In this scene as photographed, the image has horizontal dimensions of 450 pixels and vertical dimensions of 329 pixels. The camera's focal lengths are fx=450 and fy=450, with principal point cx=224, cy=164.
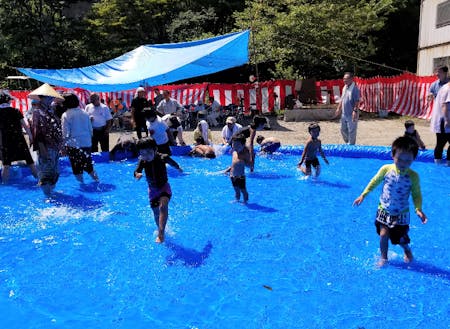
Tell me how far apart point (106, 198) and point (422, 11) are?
53.7 ft

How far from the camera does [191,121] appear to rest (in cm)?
1689

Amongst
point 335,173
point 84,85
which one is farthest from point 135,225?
point 84,85

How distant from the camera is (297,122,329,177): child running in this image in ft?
25.8

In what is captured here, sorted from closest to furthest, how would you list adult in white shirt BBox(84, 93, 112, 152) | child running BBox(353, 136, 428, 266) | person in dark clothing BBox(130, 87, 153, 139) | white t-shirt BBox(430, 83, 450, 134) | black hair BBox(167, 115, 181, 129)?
child running BBox(353, 136, 428, 266) → white t-shirt BBox(430, 83, 450, 134) → adult in white shirt BBox(84, 93, 112, 152) → black hair BBox(167, 115, 181, 129) → person in dark clothing BBox(130, 87, 153, 139)

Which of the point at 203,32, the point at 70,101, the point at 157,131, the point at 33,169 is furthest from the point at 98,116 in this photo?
the point at 203,32

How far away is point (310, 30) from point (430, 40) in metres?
5.09

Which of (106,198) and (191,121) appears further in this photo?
(191,121)

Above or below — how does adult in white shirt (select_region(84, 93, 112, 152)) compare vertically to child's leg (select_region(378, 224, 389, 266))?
above

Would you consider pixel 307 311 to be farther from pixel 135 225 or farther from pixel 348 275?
pixel 135 225

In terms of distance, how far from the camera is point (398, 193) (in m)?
4.33

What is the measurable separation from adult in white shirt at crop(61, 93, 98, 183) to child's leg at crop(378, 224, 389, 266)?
5300 mm

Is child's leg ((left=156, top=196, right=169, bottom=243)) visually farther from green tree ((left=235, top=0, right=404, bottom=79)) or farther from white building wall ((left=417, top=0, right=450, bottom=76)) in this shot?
green tree ((left=235, top=0, right=404, bottom=79))

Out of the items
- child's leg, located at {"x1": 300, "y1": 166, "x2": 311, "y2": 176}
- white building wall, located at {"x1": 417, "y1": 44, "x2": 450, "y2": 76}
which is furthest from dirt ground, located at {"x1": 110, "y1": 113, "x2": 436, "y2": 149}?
child's leg, located at {"x1": 300, "y1": 166, "x2": 311, "y2": 176}

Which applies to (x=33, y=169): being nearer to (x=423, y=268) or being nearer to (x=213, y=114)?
(x=423, y=268)
